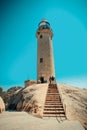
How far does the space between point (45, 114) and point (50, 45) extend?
22524 millimetres

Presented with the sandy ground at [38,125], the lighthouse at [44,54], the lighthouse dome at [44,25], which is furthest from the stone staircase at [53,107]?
the lighthouse dome at [44,25]

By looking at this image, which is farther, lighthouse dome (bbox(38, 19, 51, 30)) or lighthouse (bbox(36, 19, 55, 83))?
lighthouse dome (bbox(38, 19, 51, 30))

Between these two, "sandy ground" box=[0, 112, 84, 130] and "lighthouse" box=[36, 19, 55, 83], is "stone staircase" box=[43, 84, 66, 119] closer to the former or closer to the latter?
"sandy ground" box=[0, 112, 84, 130]

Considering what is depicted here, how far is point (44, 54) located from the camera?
3036cm

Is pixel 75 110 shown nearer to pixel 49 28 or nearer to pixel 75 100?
pixel 75 100

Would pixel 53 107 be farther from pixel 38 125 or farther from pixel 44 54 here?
pixel 44 54

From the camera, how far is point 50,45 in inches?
1256

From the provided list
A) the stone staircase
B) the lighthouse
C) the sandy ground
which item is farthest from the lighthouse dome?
the sandy ground

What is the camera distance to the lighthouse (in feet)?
95.5

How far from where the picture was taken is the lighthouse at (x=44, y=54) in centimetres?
2909

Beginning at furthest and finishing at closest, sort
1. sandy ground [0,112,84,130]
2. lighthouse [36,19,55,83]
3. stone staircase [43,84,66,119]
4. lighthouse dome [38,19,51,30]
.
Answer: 1. lighthouse dome [38,19,51,30]
2. lighthouse [36,19,55,83]
3. stone staircase [43,84,66,119]
4. sandy ground [0,112,84,130]

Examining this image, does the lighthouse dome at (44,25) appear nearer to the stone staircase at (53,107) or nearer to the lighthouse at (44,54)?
the lighthouse at (44,54)

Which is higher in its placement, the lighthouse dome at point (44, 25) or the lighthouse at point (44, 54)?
the lighthouse dome at point (44, 25)

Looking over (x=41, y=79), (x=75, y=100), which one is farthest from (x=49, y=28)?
(x=75, y=100)
